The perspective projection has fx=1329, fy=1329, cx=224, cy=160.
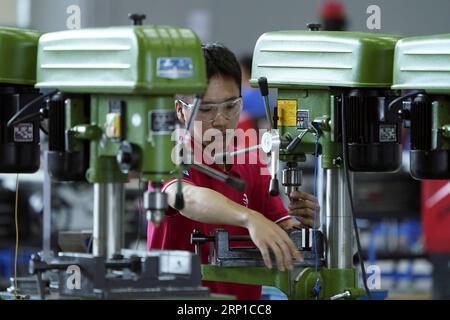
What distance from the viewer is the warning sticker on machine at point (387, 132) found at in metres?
4.30

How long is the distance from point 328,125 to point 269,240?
0.52 m

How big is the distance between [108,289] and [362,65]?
47.2 inches

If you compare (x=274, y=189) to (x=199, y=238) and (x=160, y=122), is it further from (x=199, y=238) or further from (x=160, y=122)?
(x=160, y=122)

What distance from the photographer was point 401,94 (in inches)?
174

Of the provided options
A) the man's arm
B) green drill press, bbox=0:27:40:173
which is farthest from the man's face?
green drill press, bbox=0:27:40:173

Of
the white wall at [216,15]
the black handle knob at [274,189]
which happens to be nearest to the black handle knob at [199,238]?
the black handle knob at [274,189]

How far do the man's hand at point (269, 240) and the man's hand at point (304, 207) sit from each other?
477 millimetres

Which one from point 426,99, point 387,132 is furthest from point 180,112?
point 426,99

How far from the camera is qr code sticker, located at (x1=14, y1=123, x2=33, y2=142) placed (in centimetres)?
416

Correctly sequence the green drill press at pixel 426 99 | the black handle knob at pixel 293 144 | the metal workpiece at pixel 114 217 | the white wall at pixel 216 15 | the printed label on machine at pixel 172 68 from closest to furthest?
1. the printed label on machine at pixel 172 68
2. the metal workpiece at pixel 114 217
3. the green drill press at pixel 426 99
4. the black handle knob at pixel 293 144
5. the white wall at pixel 216 15

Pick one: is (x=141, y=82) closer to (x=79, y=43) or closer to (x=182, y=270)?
(x=79, y=43)

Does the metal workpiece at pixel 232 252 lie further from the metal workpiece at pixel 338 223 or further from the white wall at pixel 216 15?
the white wall at pixel 216 15

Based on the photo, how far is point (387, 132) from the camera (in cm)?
432
